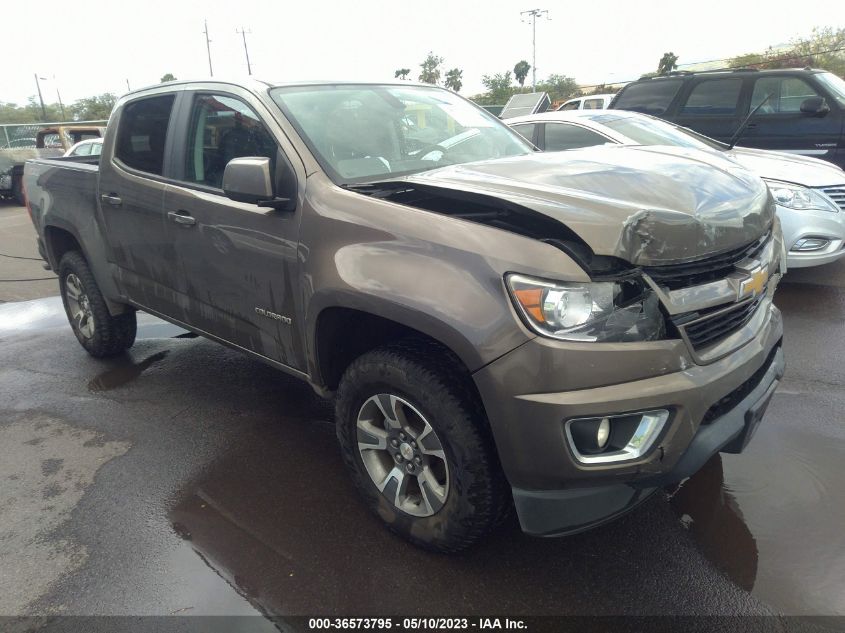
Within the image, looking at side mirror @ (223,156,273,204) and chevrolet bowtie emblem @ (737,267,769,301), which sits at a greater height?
side mirror @ (223,156,273,204)

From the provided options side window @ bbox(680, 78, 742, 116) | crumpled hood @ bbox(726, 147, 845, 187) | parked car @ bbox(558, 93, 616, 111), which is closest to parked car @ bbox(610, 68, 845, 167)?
side window @ bbox(680, 78, 742, 116)

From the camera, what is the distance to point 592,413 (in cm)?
194

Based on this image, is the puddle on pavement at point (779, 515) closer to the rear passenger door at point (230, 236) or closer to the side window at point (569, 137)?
the rear passenger door at point (230, 236)

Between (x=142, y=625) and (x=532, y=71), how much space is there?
68.7 metres

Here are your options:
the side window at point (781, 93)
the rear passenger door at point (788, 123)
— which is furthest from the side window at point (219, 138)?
the side window at point (781, 93)

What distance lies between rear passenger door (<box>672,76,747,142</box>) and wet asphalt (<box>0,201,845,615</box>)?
4796mm

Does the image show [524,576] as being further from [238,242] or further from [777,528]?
[238,242]

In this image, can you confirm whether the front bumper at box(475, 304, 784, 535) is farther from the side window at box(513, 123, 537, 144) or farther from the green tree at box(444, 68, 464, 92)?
the green tree at box(444, 68, 464, 92)

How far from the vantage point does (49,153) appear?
53.8 feet

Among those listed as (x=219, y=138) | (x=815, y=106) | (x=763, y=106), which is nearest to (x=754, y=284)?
(x=219, y=138)

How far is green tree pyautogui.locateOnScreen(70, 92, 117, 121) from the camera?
5138 cm

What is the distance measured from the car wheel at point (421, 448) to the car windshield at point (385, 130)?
931mm

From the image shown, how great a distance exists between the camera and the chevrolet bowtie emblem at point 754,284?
7.49 ft

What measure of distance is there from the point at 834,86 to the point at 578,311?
7387 mm
